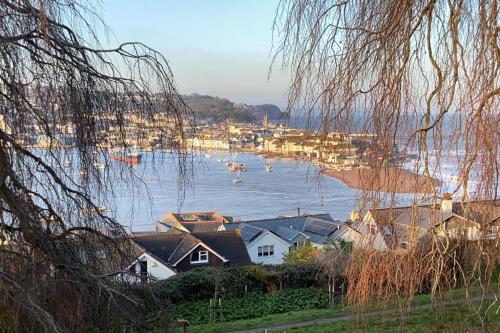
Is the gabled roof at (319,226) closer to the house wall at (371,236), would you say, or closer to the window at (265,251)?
Result: the window at (265,251)

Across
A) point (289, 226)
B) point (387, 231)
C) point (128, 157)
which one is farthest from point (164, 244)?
point (387, 231)

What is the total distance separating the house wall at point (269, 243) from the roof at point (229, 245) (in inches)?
55.4

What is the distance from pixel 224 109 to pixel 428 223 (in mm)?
1581

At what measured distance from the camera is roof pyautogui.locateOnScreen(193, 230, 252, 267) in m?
20.2

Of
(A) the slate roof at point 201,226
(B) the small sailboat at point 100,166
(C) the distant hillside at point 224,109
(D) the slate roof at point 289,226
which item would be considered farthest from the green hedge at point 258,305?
(A) the slate roof at point 201,226

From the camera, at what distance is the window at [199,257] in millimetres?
19766

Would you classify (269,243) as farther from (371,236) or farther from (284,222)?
(371,236)

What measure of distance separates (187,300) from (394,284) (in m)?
11.2

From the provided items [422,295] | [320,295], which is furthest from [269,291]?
[422,295]

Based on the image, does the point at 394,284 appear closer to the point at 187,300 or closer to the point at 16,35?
the point at 16,35

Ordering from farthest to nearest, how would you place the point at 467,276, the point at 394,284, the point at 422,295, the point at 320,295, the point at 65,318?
the point at 320,295, the point at 422,295, the point at 394,284, the point at 467,276, the point at 65,318

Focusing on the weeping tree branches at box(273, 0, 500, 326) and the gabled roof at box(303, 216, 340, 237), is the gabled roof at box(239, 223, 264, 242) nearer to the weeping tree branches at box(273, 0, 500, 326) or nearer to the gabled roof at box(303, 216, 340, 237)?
the gabled roof at box(303, 216, 340, 237)

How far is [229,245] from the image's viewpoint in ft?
68.2

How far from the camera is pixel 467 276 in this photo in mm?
2172
